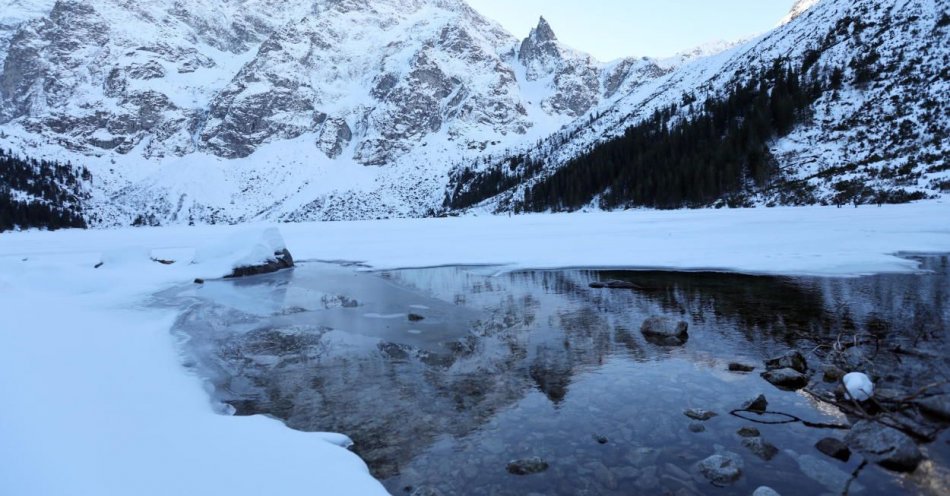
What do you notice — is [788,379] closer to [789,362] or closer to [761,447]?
[789,362]

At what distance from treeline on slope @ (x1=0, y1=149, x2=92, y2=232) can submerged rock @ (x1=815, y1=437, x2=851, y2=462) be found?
6590 inches

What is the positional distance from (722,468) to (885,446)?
6.17 ft

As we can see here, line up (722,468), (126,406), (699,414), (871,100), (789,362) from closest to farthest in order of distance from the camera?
(722,468) < (126,406) < (699,414) < (789,362) < (871,100)

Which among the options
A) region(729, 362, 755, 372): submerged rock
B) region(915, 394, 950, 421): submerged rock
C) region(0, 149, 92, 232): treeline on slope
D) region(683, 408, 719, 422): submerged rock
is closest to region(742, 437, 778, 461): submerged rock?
region(683, 408, 719, 422): submerged rock

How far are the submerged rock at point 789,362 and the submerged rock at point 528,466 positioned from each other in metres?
4.98

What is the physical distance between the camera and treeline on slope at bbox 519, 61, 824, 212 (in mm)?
78312

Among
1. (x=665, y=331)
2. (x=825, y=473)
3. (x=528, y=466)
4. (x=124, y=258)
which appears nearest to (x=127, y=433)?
(x=528, y=466)

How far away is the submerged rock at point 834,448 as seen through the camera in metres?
5.61

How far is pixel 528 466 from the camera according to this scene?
18.8ft

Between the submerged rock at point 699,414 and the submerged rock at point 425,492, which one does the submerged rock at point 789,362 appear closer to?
the submerged rock at point 699,414

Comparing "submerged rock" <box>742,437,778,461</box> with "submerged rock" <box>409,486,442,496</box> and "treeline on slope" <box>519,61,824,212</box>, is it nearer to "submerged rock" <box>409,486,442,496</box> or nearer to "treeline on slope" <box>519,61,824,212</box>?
"submerged rock" <box>409,486,442,496</box>

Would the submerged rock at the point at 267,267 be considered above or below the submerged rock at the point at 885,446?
above

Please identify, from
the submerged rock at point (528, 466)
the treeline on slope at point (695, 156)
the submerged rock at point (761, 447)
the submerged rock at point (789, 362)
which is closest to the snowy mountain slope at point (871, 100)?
the treeline on slope at point (695, 156)

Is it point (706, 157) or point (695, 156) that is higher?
point (695, 156)
